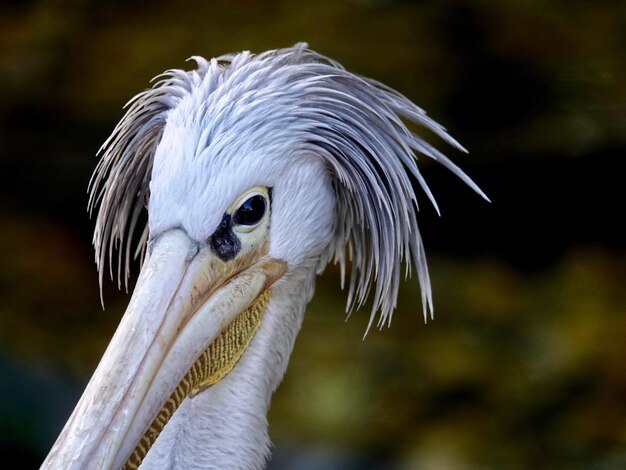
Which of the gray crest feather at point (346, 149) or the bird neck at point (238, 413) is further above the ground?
the gray crest feather at point (346, 149)

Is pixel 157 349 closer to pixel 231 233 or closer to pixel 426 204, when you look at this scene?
pixel 231 233

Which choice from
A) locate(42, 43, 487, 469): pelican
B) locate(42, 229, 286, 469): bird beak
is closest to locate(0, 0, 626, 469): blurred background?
locate(42, 43, 487, 469): pelican

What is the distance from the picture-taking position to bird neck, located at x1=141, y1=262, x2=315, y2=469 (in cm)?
160

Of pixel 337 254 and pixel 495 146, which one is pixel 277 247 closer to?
pixel 337 254

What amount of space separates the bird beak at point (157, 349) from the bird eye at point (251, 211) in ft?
0.21

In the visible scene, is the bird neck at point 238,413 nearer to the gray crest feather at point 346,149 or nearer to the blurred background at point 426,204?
the gray crest feather at point 346,149

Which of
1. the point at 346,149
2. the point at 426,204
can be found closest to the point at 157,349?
the point at 346,149

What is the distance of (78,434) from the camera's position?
1314 millimetres

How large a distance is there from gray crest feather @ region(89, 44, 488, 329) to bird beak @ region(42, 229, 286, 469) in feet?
0.83

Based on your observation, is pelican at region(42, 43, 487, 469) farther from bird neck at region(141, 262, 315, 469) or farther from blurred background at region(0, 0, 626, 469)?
blurred background at region(0, 0, 626, 469)

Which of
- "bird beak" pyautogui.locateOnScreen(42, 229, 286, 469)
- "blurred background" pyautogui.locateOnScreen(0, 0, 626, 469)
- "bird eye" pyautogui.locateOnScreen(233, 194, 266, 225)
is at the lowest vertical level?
"bird beak" pyautogui.locateOnScreen(42, 229, 286, 469)

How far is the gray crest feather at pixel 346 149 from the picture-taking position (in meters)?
1.66

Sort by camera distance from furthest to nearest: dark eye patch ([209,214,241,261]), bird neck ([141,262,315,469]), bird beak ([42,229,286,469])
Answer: bird neck ([141,262,315,469])
dark eye patch ([209,214,241,261])
bird beak ([42,229,286,469])

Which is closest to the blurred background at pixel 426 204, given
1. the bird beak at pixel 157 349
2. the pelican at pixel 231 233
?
the pelican at pixel 231 233
